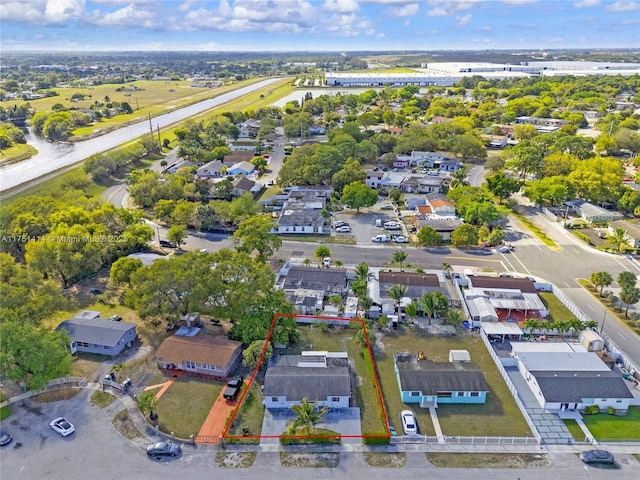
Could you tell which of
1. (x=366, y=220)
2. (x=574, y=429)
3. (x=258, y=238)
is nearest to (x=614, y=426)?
(x=574, y=429)

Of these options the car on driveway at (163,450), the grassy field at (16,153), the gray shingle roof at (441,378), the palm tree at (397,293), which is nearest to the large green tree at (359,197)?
the palm tree at (397,293)

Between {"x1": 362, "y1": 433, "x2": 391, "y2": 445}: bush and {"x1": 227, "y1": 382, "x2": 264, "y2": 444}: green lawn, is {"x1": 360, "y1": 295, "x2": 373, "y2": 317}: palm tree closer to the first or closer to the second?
{"x1": 227, "y1": 382, "x2": 264, "y2": 444}: green lawn

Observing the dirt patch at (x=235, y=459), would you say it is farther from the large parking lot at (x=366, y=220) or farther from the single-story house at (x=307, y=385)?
the large parking lot at (x=366, y=220)

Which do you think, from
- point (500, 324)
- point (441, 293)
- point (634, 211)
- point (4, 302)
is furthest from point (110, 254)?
point (634, 211)

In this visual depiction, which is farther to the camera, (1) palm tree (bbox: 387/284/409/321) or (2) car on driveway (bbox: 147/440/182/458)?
(1) palm tree (bbox: 387/284/409/321)

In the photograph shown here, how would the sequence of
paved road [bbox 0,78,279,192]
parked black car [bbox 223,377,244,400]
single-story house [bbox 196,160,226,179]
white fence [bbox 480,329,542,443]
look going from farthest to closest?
single-story house [bbox 196,160,226,179] < paved road [bbox 0,78,279,192] < parked black car [bbox 223,377,244,400] < white fence [bbox 480,329,542,443]

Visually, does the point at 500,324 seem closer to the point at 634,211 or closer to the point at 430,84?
the point at 634,211

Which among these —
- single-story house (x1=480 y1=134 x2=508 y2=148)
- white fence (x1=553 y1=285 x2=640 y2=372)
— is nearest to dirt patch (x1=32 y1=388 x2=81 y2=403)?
white fence (x1=553 y1=285 x2=640 y2=372)
